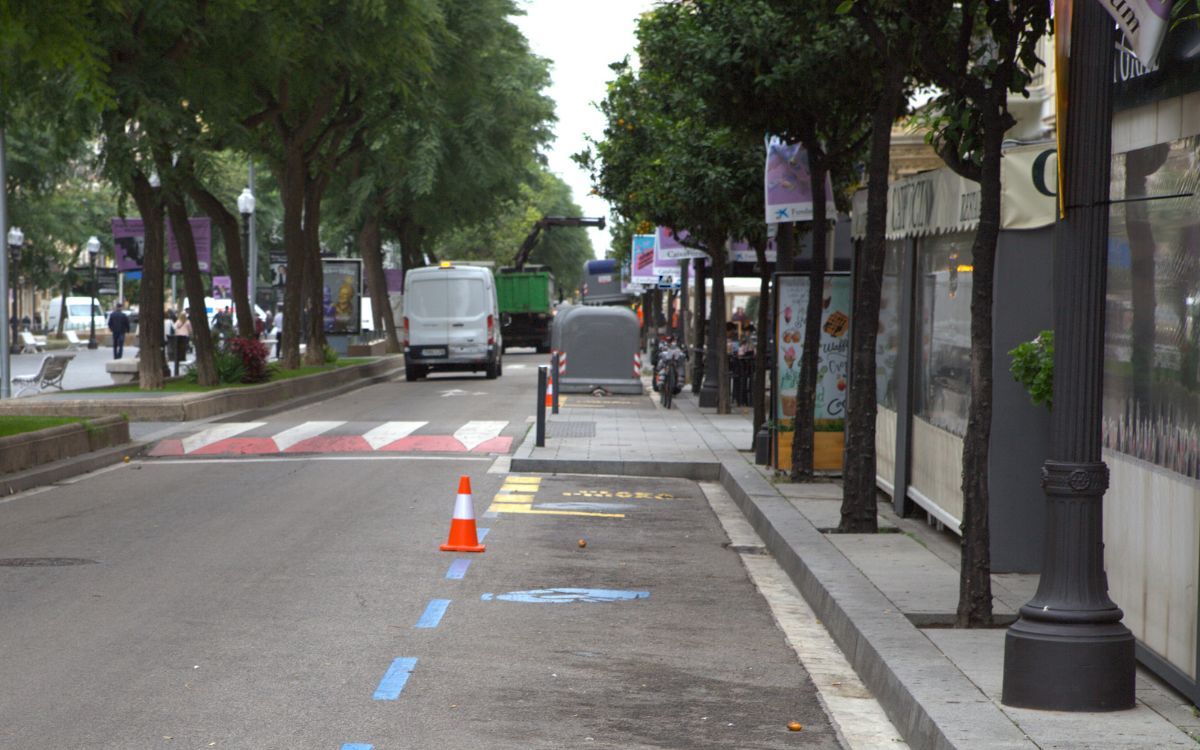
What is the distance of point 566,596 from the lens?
10508 mm

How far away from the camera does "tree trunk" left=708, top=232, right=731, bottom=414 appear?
28562mm

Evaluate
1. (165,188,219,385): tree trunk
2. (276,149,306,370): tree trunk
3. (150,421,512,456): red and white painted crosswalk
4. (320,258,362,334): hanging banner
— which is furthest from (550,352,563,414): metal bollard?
(320,258,362,334): hanging banner

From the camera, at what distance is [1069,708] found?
6.51 metres

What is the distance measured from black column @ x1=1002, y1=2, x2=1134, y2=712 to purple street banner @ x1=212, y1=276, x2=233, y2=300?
59340 millimetres

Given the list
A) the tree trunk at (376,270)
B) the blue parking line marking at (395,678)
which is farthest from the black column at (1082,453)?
the tree trunk at (376,270)

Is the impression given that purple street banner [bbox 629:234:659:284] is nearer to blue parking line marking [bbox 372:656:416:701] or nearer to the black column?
blue parking line marking [bbox 372:656:416:701]

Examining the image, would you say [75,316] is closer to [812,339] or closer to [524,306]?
[524,306]

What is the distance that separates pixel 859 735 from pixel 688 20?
1148cm

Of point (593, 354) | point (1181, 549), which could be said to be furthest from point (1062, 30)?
point (593, 354)

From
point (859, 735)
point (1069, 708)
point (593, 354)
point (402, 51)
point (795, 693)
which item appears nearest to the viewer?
point (1069, 708)

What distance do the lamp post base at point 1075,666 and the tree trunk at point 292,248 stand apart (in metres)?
31.5

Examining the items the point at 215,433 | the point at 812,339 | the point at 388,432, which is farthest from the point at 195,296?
the point at 812,339

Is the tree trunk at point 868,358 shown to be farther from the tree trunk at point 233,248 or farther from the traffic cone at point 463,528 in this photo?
the tree trunk at point 233,248

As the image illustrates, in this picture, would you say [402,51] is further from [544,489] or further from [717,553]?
[717,553]
